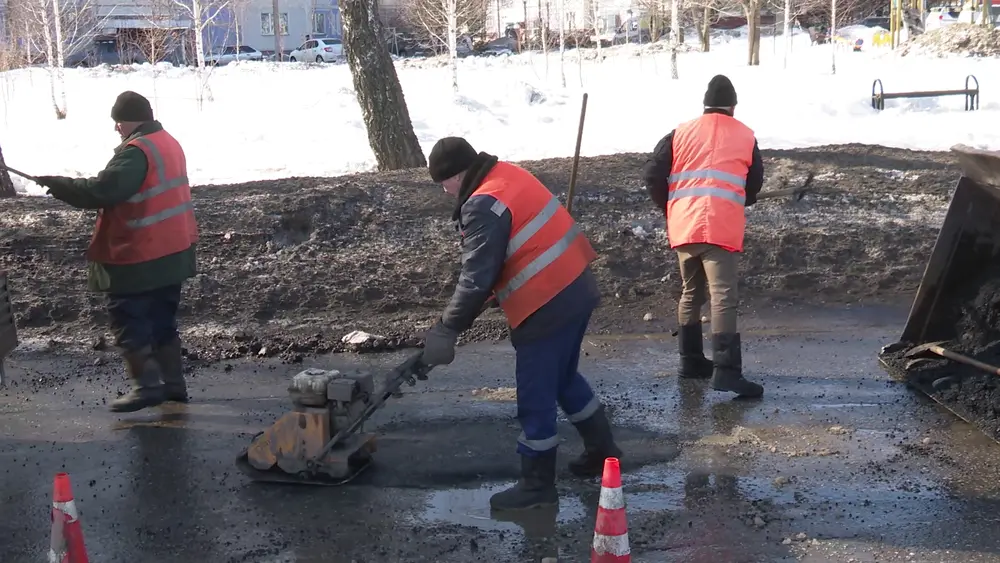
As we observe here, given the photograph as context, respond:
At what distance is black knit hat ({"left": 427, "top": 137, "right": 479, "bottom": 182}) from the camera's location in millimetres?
4273

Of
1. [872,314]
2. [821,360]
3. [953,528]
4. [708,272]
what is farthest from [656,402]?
[872,314]

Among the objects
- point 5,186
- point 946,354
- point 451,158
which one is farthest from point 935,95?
point 451,158

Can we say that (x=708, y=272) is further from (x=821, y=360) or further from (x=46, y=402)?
(x=46, y=402)

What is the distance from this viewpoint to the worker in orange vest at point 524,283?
13.7 ft

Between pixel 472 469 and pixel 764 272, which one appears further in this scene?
pixel 764 272

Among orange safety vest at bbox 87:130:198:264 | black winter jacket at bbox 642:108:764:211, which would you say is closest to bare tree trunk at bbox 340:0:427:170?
orange safety vest at bbox 87:130:198:264

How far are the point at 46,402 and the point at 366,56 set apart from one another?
242 inches

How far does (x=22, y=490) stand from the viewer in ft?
15.3

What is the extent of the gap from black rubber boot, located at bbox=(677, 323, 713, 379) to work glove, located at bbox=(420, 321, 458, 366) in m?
2.26

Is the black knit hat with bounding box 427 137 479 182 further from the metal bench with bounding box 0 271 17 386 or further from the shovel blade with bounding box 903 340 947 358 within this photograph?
the shovel blade with bounding box 903 340 947 358

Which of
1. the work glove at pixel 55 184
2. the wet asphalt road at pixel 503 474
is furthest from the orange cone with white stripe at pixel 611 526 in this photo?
the work glove at pixel 55 184

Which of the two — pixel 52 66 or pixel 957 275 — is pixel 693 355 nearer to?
A: pixel 957 275

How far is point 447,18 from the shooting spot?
27.0 meters

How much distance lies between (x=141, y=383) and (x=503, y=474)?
7.50ft
